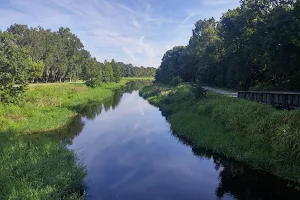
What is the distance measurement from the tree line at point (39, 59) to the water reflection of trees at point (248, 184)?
81.5 ft

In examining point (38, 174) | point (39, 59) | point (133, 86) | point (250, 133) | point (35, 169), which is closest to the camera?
point (38, 174)

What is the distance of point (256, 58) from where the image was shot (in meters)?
46.3

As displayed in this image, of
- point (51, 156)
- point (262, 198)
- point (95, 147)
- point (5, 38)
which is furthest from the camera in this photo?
point (5, 38)

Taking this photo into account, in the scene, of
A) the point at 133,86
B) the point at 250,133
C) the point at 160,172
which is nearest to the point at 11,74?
the point at 160,172

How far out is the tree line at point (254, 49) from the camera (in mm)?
31880

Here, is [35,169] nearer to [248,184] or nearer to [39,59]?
[248,184]

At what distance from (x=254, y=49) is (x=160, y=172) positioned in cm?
2937

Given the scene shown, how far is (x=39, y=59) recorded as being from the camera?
9006 centimetres

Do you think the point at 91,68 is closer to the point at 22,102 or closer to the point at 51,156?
the point at 22,102

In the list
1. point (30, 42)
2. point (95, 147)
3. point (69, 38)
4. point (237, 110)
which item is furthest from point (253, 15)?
point (69, 38)

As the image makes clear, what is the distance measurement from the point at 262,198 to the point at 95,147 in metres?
15.4

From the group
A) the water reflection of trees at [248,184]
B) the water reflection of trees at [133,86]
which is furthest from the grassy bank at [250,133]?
the water reflection of trees at [133,86]

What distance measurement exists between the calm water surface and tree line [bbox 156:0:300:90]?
16.4 metres

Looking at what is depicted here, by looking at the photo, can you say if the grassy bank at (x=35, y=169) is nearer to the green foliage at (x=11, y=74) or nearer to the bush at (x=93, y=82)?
the green foliage at (x=11, y=74)
